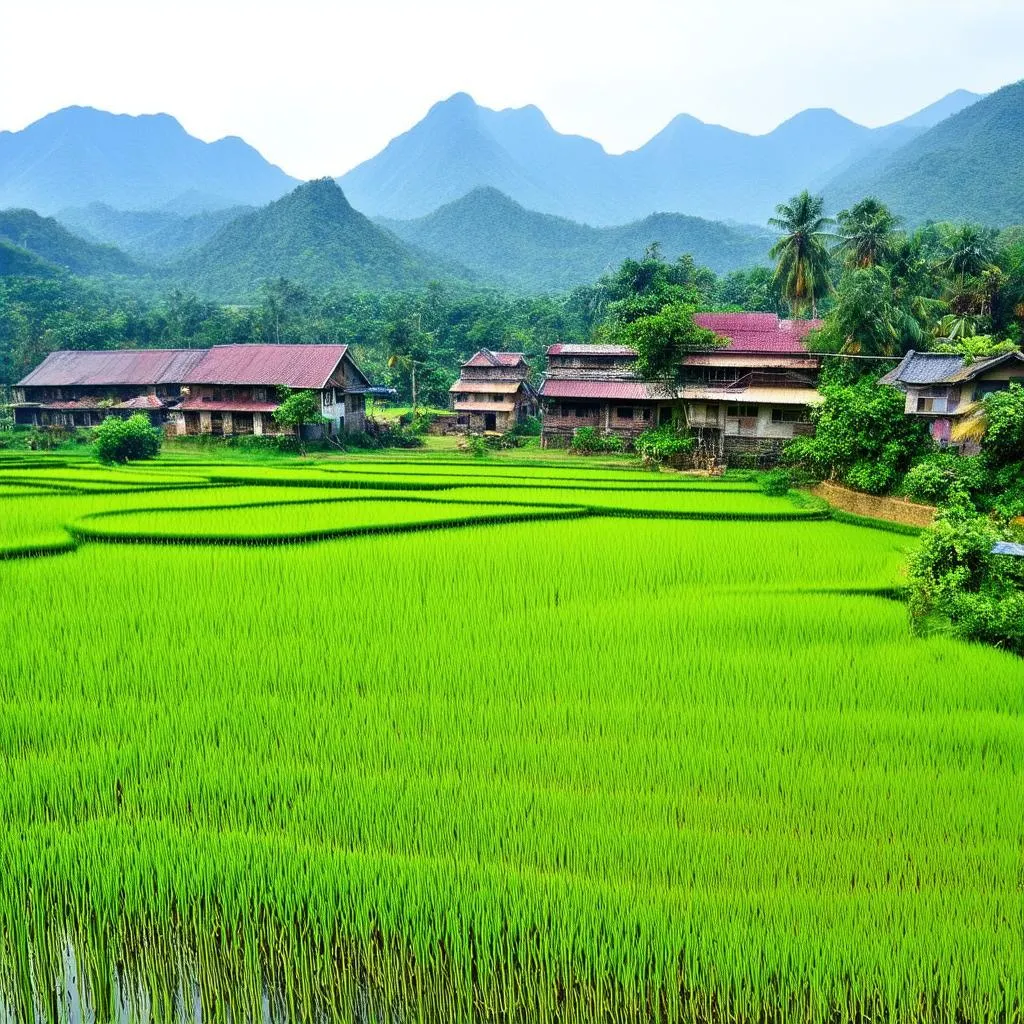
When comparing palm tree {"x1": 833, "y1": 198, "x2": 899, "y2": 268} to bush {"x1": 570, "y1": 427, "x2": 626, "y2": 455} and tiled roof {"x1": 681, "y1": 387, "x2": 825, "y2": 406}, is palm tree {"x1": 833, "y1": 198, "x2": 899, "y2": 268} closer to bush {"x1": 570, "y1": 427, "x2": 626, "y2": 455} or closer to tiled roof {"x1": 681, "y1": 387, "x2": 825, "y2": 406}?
tiled roof {"x1": 681, "y1": 387, "x2": 825, "y2": 406}

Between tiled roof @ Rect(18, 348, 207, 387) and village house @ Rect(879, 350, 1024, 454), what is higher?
tiled roof @ Rect(18, 348, 207, 387)

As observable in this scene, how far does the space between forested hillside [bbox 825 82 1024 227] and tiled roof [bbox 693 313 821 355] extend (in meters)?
52.2

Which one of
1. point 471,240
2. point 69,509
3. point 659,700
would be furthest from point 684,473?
point 471,240

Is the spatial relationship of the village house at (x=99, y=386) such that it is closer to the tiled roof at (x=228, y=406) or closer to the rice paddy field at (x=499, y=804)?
the tiled roof at (x=228, y=406)

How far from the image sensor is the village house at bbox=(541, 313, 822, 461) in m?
27.6

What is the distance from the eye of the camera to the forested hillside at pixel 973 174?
76.8 metres

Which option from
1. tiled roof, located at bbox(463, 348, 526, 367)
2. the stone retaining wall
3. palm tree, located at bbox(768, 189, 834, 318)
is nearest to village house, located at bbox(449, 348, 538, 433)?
tiled roof, located at bbox(463, 348, 526, 367)

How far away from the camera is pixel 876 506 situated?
16516 mm

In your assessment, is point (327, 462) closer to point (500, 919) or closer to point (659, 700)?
point (659, 700)

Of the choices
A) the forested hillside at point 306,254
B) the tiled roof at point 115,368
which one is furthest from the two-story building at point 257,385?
the forested hillside at point 306,254

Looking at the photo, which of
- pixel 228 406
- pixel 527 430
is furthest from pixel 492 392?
pixel 228 406

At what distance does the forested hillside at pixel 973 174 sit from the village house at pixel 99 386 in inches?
2823

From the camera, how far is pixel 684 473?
25672 millimetres

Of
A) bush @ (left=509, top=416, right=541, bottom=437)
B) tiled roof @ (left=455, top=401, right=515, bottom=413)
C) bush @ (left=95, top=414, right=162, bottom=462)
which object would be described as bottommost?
bush @ (left=95, top=414, right=162, bottom=462)
